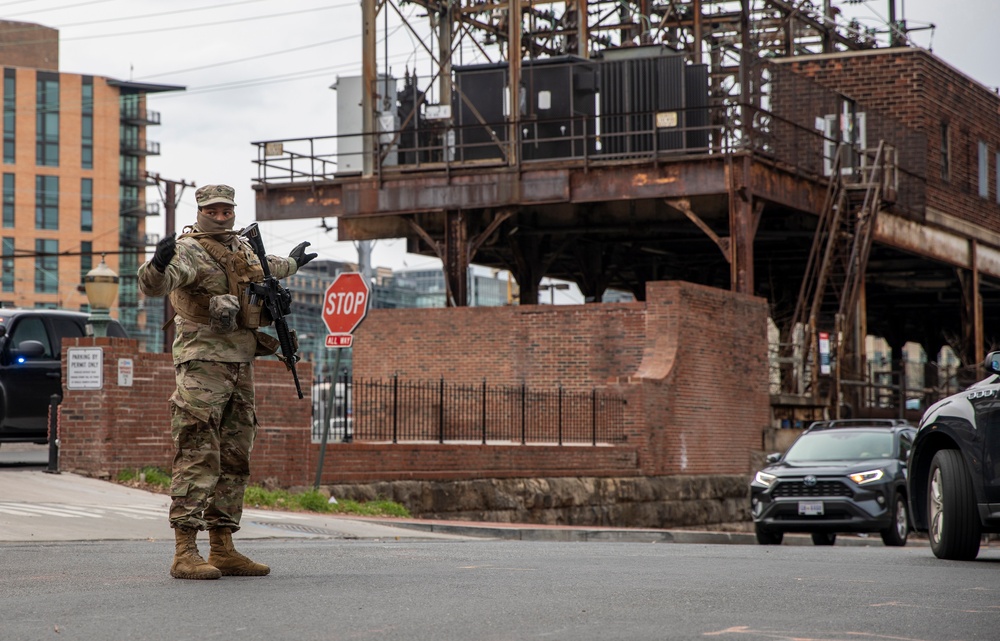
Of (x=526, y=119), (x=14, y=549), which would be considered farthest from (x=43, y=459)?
(x=526, y=119)

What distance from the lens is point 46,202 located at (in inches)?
4540

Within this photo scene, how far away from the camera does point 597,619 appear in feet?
21.9

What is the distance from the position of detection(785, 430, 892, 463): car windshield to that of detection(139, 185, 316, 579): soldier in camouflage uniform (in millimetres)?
11543

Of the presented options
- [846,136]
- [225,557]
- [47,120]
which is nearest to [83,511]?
[225,557]

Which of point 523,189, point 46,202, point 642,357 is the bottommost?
point 642,357

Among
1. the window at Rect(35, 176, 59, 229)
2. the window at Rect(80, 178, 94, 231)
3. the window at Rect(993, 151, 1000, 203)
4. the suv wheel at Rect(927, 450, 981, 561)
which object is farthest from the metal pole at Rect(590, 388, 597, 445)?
the window at Rect(80, 178, 94, 231)

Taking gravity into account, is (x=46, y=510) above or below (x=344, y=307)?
below

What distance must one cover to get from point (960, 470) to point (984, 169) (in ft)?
115

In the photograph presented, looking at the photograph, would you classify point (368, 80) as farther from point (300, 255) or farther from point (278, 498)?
point (300, 255)

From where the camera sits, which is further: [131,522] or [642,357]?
[642,357]

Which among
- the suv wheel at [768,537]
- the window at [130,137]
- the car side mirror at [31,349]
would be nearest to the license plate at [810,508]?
the suv wheel at [768,537]

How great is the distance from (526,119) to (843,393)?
9.58 metres

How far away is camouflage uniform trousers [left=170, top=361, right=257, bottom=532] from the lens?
8156mm

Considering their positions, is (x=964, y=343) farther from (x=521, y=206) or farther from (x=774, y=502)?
(x=774, y=502)
